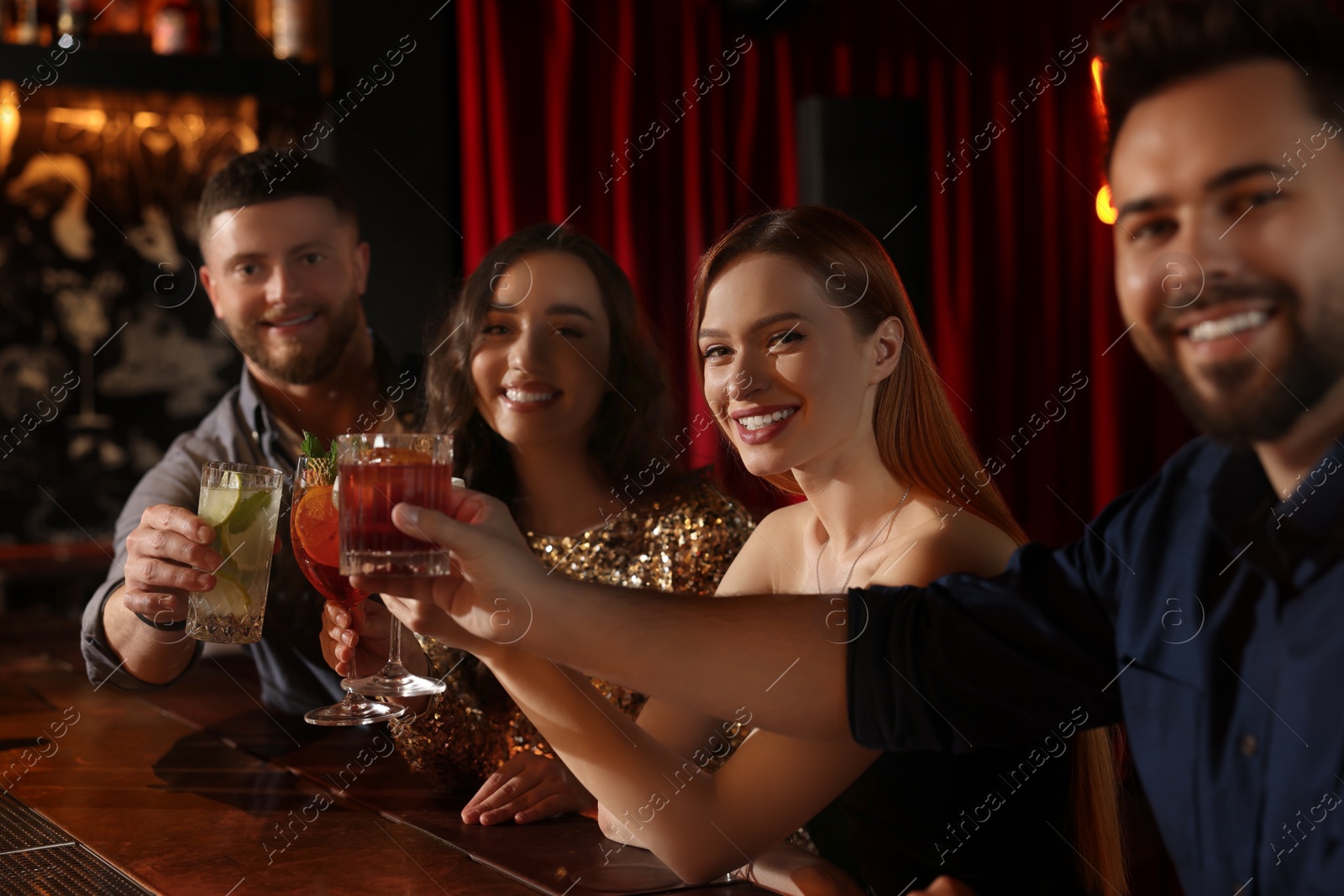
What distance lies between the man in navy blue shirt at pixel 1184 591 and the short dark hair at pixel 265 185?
1.40 metres

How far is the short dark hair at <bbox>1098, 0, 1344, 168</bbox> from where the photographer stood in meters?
0.96

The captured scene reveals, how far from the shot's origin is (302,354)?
2.51 meters

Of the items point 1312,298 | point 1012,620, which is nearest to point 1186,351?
point 1312,298

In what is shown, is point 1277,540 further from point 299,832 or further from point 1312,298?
point 299,832

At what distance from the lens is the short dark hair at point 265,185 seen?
2.47 meters

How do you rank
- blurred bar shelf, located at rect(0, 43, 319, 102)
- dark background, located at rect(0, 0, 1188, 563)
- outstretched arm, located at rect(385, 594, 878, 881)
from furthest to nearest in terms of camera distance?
1. dark background, located at rect(0, 0, 1188, 563)
2. blurred bar shelf, located at rect(0, 43, 319, 102)
3. outstretched arm, located at rect(385, 594, 878, 881)

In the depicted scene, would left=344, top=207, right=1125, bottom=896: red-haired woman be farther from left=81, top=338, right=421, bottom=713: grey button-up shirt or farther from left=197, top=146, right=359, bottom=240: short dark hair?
left=197, top=146, right=359, bottom=240: short dark hair

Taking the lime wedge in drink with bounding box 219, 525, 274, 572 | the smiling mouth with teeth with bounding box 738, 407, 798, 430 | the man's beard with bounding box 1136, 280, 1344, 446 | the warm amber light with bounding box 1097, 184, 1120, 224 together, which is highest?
the lime wedge in drink with bounding box 219, 525, 274, 572

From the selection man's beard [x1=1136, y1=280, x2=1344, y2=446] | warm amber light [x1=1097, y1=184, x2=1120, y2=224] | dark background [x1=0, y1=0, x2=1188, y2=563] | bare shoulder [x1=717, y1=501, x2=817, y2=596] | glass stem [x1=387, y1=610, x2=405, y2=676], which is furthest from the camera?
dark background [x1=0, y1=0, x2=1188, y2=563]

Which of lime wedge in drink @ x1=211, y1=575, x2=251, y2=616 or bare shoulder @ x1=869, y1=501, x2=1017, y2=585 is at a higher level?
lime wedge in drink @ x1=211, y1=575, x2=251, y2=616

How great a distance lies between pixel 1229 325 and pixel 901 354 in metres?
0.70

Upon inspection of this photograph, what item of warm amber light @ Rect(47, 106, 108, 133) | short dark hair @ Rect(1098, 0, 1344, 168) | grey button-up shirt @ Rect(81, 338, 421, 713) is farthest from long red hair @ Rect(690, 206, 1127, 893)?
warm amber light @ Rect(47, 106, 108, 133)

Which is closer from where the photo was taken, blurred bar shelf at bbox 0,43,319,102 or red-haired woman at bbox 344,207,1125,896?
red-haired woman at bbox 344,207,1125,896

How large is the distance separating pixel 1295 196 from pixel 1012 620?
0.48m
